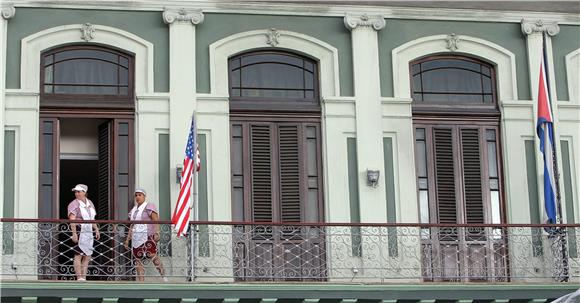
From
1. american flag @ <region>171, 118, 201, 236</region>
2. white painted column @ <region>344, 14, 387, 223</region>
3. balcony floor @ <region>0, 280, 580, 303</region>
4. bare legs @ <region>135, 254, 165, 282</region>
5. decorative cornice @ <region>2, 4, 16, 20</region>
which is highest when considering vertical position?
decorative cornice @ <region>2, 4, 16, 20</region>

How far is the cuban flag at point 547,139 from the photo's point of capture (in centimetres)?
2264

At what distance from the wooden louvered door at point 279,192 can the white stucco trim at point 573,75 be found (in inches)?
162

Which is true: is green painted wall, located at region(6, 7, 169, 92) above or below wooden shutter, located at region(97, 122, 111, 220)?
above

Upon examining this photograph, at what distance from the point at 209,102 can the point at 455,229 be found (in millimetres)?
4168

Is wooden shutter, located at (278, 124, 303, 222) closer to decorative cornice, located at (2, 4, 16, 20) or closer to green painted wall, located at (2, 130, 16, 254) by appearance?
green painted wall, located at (2, 130, 16, 254)

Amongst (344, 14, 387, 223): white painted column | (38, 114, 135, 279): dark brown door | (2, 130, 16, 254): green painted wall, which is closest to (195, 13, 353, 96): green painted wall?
(344, 14, 387, 223): white painted column

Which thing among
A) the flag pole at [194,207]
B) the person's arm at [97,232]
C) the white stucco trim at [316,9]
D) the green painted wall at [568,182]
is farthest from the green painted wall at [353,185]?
the person's arm at [97,232]

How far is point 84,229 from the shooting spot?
2148 cm

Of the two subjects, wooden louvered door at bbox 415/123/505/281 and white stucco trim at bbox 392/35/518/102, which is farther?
white stucco trim at bbox 392/35/518/102

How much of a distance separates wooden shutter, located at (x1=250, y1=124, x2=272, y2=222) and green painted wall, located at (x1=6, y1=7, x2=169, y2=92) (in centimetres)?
156

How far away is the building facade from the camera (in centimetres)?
2259

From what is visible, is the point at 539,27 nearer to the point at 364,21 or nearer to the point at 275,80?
the point at 364,21

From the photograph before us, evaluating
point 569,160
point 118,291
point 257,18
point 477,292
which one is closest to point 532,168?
point 569,160

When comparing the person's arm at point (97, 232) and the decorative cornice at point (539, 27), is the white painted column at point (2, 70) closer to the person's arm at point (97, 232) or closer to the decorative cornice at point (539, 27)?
the person's arm at point (97, 232)
